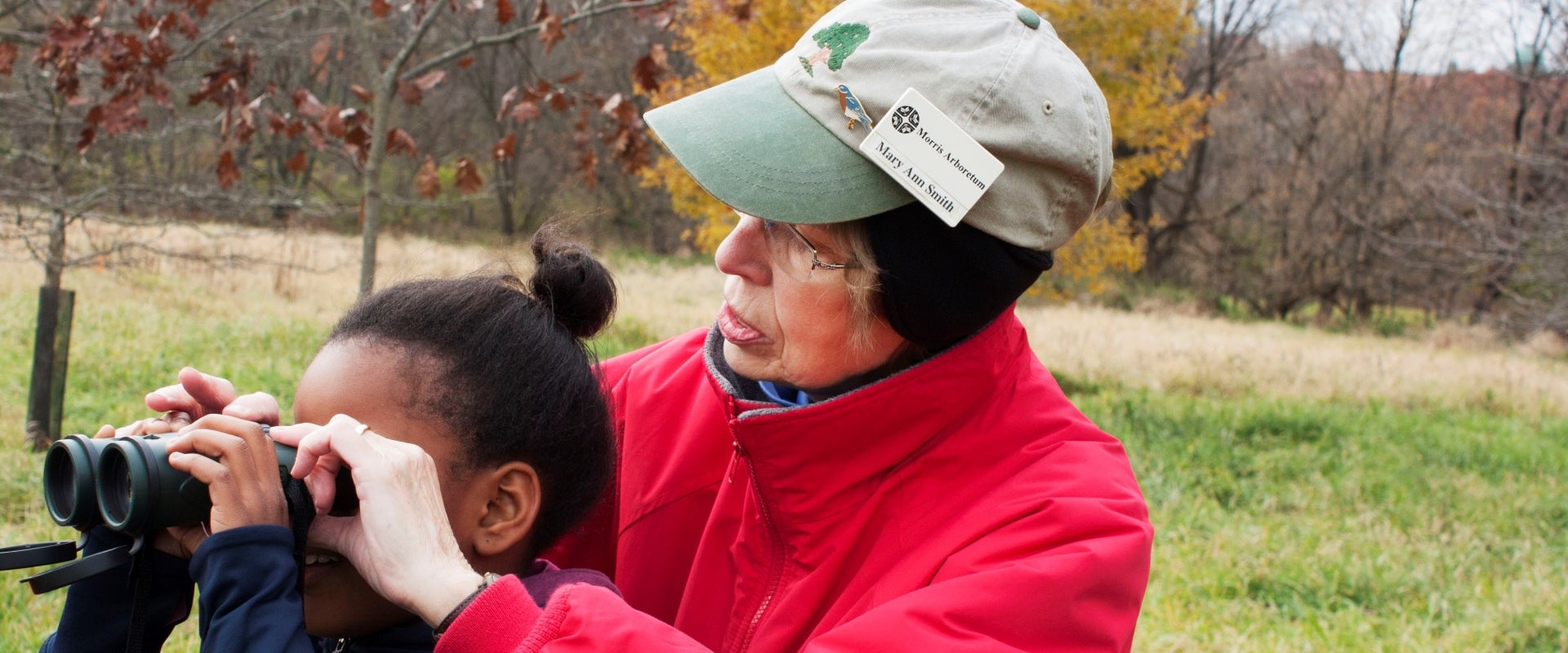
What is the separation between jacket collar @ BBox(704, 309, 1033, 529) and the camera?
5.51 ft

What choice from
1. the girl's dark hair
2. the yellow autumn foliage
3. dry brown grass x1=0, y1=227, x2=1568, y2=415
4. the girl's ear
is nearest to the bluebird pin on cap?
the girl's dark hair

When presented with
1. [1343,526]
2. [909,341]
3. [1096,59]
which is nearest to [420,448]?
[909,341]

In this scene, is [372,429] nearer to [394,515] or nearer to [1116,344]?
[394,515]

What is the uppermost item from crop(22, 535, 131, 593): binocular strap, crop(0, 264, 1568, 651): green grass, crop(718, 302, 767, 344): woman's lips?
crop(718, 302, 767, 344): woman's lips

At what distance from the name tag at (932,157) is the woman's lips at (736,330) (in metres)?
0.36

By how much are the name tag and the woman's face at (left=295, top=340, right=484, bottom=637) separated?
69 centimetres

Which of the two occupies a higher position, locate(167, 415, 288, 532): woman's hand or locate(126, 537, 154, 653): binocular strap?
locate(167, 415, 288, 532): woman's hand

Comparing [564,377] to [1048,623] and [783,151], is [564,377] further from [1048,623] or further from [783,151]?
[1048,623]

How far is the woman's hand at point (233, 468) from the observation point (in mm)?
1345

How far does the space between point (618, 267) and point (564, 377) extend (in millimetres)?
19286

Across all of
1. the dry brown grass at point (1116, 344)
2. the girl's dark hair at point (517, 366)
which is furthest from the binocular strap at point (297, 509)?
the dry brown grass at point (1116, 344)

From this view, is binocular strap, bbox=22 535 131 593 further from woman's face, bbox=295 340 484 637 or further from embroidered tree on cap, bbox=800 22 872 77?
embroidered tree on cap, bbox=800 22 872 77

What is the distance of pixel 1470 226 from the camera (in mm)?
13836

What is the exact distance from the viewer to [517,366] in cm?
178
